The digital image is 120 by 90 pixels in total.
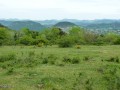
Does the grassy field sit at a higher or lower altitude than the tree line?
higher

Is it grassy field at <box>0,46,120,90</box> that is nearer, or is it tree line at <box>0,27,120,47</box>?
grassy field at <box>0,46,120,90</box>

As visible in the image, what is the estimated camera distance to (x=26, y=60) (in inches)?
764

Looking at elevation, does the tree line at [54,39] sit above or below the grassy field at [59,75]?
below

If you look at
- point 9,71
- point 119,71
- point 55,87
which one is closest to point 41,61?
point 9,71

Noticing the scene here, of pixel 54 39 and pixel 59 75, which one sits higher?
pixel 59 75

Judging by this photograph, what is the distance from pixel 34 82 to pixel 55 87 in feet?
4.04

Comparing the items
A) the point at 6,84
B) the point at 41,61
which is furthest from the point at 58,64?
the point at 6,84

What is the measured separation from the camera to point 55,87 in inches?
506

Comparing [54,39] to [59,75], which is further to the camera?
[54,39]

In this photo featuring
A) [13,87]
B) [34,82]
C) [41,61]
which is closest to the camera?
[13,87]

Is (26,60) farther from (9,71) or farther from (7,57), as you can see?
(9,71)

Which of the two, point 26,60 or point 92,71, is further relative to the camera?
point 26,60

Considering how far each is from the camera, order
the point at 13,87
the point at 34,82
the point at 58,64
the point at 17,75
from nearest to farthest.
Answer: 1. the point at 13,87
2. the point at 34,82
3. the point at 17,75
4. the point at 58,64

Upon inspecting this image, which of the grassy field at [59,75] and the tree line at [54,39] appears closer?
the grassy field at [59,75]
